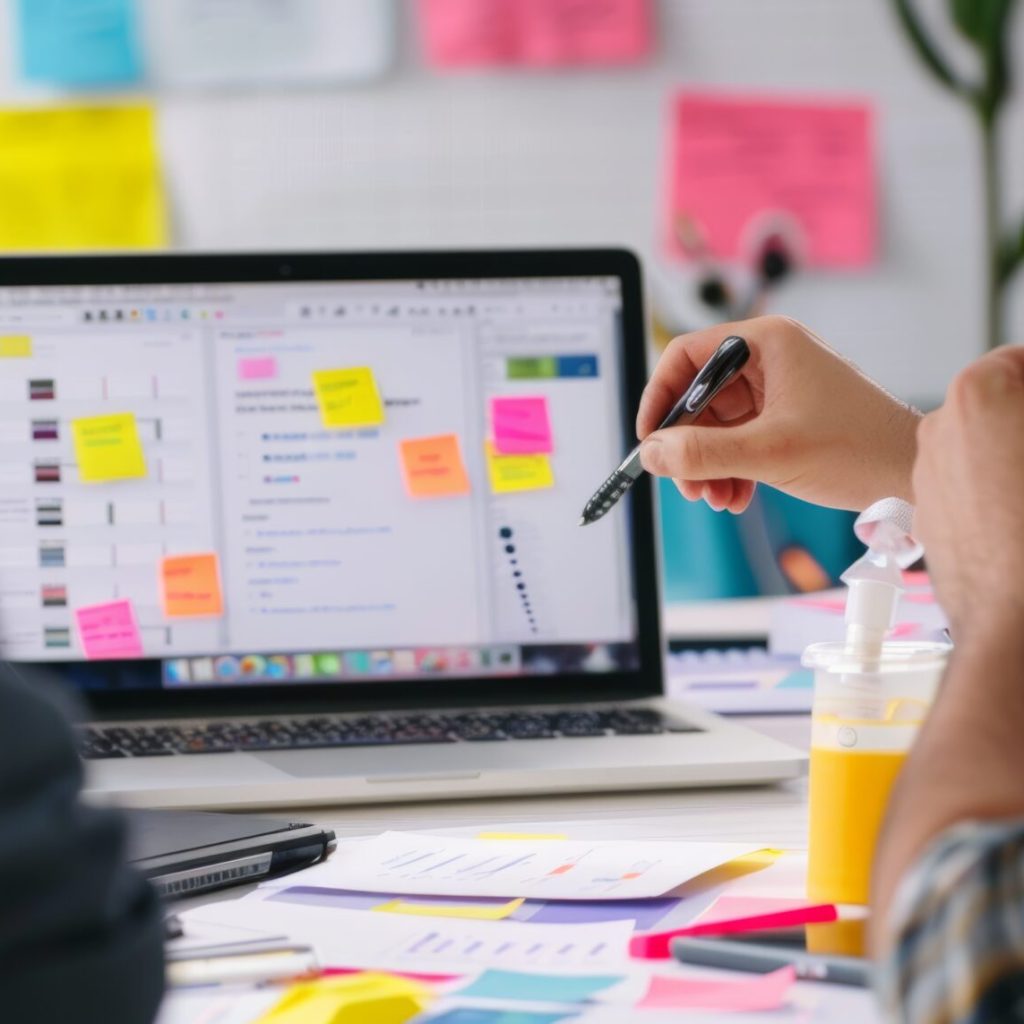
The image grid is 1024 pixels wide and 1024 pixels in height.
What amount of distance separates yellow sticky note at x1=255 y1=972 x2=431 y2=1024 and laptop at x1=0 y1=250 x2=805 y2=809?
1.49 feet

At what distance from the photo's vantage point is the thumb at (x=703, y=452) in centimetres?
84

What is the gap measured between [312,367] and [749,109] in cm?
114

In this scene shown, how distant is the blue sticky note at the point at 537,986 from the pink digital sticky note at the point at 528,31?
1.61 m

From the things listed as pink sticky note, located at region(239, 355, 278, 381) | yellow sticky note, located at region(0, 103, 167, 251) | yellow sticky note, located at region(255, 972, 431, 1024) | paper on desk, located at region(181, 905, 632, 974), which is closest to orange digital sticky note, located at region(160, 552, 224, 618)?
pink sticky note, located at region(239, 355, 278, 381)

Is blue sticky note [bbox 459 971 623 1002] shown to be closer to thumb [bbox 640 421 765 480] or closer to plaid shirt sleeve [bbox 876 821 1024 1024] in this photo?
plaid shirt sleeve [bbox 876 821 1024 1024]

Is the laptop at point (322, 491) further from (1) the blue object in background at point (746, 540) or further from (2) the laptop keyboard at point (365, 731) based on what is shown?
(1) the blue object in background at point (746, 540)

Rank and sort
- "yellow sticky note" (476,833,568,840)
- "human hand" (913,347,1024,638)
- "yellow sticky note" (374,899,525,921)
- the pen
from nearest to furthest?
"human hand" (913,347,1024,638)
"yellow sticky note" (374,899,525,921)
"yellow sticky note" (476,833,568,840)
the pen

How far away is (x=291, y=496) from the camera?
1037 mm

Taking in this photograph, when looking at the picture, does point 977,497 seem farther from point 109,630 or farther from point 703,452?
point 109,630

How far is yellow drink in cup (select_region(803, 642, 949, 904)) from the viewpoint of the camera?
0.65 m

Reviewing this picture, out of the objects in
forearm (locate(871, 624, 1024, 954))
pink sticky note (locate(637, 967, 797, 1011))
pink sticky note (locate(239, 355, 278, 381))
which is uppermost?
pink sticky note (locate(239, 355, 278, 381))

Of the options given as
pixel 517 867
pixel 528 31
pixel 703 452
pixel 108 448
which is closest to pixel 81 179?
pixel 528 31

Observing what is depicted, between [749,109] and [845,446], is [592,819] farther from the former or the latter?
[749,109]

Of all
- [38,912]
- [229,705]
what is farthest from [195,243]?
[38,912]
